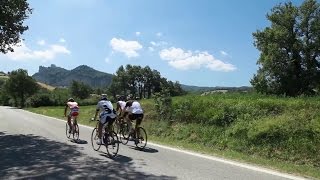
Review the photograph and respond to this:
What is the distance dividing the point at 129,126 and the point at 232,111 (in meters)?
5.26

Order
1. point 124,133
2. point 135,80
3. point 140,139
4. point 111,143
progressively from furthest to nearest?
point 135,80 → point 124,133 → point 140,139 → point 111,143

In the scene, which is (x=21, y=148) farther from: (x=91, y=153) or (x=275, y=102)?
(x=275, y=102)

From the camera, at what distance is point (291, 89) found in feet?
152

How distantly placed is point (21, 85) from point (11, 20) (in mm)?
101649

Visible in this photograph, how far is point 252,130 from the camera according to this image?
16.3m

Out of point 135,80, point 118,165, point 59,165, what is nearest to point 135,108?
point 118,165

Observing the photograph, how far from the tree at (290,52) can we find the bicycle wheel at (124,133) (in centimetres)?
3182

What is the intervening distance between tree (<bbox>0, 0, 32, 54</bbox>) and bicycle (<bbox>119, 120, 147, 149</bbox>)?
9192 mm

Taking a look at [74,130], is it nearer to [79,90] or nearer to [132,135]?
[132,135]

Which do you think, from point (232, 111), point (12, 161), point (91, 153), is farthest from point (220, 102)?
point (12, 161)

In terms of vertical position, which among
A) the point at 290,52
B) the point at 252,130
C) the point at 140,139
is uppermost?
the point at 290,52

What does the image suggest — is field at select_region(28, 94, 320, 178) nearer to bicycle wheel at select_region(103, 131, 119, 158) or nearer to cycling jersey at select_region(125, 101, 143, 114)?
cycling jersey at select_region(125, 101, 143, 114)

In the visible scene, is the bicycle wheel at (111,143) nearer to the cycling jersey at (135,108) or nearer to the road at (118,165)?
the road at (118,165)

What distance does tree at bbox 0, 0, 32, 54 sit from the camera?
21.8m
